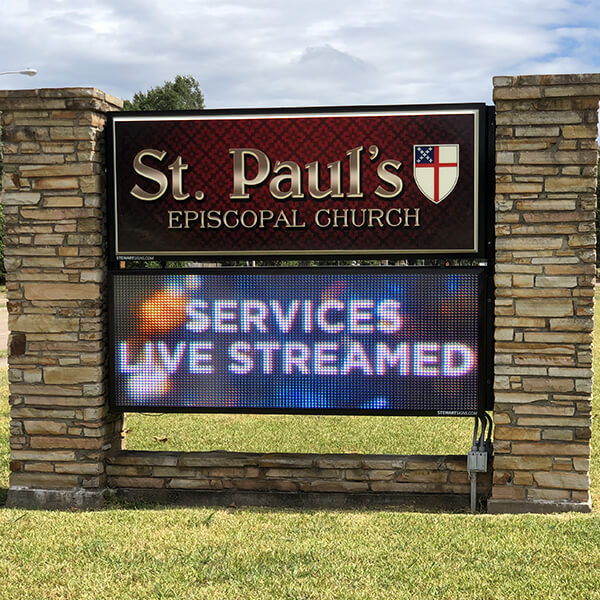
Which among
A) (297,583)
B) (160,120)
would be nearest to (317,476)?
(297,583)

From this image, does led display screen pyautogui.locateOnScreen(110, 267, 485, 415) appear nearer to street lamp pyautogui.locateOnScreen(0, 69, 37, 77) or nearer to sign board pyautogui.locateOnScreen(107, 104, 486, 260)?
sign board pyautogui.locateOnScreen(107, 104, 486, 260)

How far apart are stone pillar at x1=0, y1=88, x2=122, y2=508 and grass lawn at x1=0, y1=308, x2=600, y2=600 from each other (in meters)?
0.53

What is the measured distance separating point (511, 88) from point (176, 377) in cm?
388

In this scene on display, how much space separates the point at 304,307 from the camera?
7.27 meters

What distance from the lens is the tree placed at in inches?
2261

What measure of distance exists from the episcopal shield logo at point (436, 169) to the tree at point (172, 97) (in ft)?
166

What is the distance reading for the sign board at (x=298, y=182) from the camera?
7105mm

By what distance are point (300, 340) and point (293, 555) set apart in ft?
6.78

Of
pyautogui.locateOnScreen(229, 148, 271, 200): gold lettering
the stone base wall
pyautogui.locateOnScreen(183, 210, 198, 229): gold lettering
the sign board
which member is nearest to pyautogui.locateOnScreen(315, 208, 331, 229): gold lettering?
the sign board

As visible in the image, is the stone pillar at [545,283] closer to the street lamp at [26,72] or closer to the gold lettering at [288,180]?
the gold lettering at [288,180]

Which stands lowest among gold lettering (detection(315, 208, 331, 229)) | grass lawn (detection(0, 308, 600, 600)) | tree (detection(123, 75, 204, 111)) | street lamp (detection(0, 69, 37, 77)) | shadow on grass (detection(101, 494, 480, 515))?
shadow on grass (detection(101, 494, 480, 515))

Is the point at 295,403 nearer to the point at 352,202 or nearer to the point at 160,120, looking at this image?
the point at 352,202

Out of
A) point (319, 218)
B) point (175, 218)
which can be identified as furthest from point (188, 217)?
point (319, 218)

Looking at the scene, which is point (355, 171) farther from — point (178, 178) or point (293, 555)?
point (293, 555)
